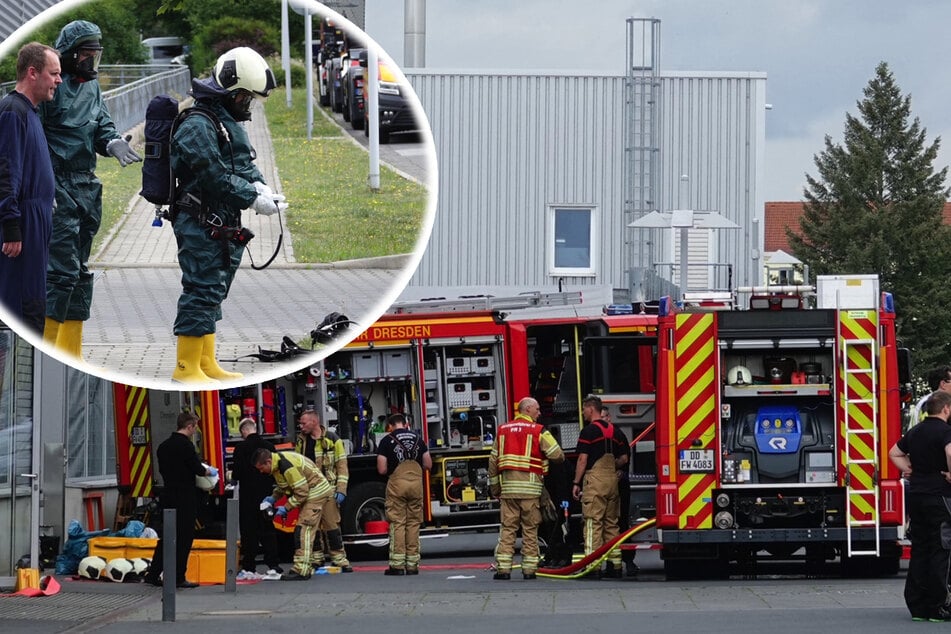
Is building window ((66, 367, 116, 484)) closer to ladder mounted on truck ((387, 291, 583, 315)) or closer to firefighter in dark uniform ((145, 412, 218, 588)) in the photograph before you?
ladder mounted on truck ((387, 291, 583, 315))

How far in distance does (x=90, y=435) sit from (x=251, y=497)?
5.71 metres

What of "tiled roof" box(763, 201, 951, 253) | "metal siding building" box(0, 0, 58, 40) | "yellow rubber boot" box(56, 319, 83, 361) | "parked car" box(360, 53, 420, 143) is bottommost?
"yellow rubber boot" box(56, 319, 83, 361)

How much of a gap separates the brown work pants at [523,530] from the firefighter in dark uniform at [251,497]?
253 centimetres

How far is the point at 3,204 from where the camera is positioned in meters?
3.96

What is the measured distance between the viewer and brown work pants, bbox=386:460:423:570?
15844 mm

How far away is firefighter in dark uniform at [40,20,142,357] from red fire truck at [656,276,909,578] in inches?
428

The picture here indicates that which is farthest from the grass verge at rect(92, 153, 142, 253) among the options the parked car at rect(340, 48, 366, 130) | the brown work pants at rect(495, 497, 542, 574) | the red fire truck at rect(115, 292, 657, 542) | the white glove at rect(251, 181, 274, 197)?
the red fire truck at rect(115, 292, 657, 542)

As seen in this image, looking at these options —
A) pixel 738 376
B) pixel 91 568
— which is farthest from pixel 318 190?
pixel 91 568

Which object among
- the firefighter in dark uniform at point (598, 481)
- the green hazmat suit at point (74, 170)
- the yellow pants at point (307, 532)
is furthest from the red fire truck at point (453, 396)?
the green hazmat suit at point (74, 170)

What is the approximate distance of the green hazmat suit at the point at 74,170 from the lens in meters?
3.89

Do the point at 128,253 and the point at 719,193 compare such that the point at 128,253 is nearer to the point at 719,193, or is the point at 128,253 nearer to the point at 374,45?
the point at 374,45

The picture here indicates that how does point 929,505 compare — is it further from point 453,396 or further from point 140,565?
point 453,396

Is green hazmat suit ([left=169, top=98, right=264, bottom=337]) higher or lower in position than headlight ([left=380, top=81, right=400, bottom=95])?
lower

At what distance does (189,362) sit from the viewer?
13.7 ft
